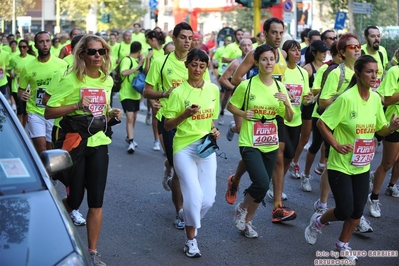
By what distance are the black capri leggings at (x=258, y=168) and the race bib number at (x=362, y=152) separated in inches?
37.8

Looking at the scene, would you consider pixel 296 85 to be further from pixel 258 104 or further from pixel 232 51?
pixel 232 51

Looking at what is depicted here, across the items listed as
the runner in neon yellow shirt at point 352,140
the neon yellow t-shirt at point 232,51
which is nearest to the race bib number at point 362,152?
the runner in neon yellow shirt at point 352,140

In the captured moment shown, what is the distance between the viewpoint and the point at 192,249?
6.70 metres

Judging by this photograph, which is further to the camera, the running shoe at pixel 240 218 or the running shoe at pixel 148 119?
the running shoe at pixel 148 119

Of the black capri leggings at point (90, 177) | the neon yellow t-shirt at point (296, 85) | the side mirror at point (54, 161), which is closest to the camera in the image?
the side mirror at point (54, 161)

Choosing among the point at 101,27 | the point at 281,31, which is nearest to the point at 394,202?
the point at 281,31

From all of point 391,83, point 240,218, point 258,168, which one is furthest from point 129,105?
point 258,168

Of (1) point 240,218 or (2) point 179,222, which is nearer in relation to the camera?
(1) point 240,218

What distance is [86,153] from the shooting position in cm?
621

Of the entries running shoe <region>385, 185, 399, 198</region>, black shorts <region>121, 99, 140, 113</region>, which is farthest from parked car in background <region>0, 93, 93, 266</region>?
black shorts <region>121, 99, 140, 113</region>

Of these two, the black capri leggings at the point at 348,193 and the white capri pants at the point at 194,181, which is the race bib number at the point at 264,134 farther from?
the black capri leggings at the point at 348,193

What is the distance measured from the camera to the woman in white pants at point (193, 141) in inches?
259

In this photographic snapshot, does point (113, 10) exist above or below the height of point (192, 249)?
above

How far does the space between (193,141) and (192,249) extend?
0.96 metres
